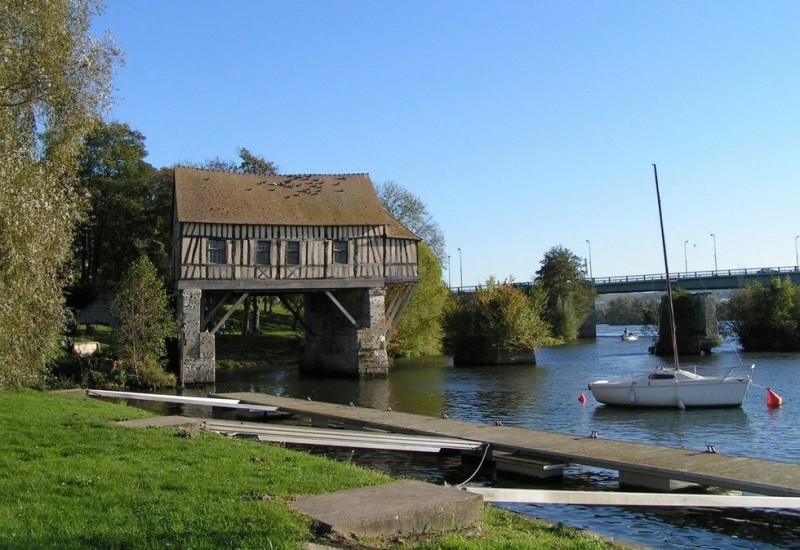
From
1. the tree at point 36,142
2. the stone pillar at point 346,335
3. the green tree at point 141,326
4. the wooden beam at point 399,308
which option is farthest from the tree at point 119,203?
the tree at point 36,142

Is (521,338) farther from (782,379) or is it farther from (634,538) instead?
(634,538)

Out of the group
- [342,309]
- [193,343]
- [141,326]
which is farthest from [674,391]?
[141,326]

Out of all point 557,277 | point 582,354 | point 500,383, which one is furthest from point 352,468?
point 557,277

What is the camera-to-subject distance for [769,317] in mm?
56219

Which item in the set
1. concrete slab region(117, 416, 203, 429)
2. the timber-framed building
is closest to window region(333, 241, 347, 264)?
the timber-framed building

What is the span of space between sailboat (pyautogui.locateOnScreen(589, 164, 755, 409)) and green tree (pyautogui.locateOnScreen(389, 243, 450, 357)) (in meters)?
25.3

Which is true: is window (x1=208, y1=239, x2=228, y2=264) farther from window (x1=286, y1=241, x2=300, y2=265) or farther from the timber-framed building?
window (x1=286, y1=241, x2=300, y2=265)

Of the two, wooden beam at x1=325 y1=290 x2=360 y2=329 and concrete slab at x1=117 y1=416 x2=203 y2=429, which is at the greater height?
wooden beam at x1=325 y1=290 x2=360 y2=329

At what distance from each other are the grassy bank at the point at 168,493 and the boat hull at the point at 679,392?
16.7 m

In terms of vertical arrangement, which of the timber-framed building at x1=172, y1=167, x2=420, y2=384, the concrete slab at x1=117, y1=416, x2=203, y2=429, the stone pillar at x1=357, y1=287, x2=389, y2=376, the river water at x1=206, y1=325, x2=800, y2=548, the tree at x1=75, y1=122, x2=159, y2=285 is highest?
the tree at x1=75, y1=122, x2=159, y2=285

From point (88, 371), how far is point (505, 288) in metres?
25.6

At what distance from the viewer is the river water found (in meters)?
9.71

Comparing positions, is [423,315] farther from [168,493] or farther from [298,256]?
[168,493]

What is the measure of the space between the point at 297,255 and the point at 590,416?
702 inches
